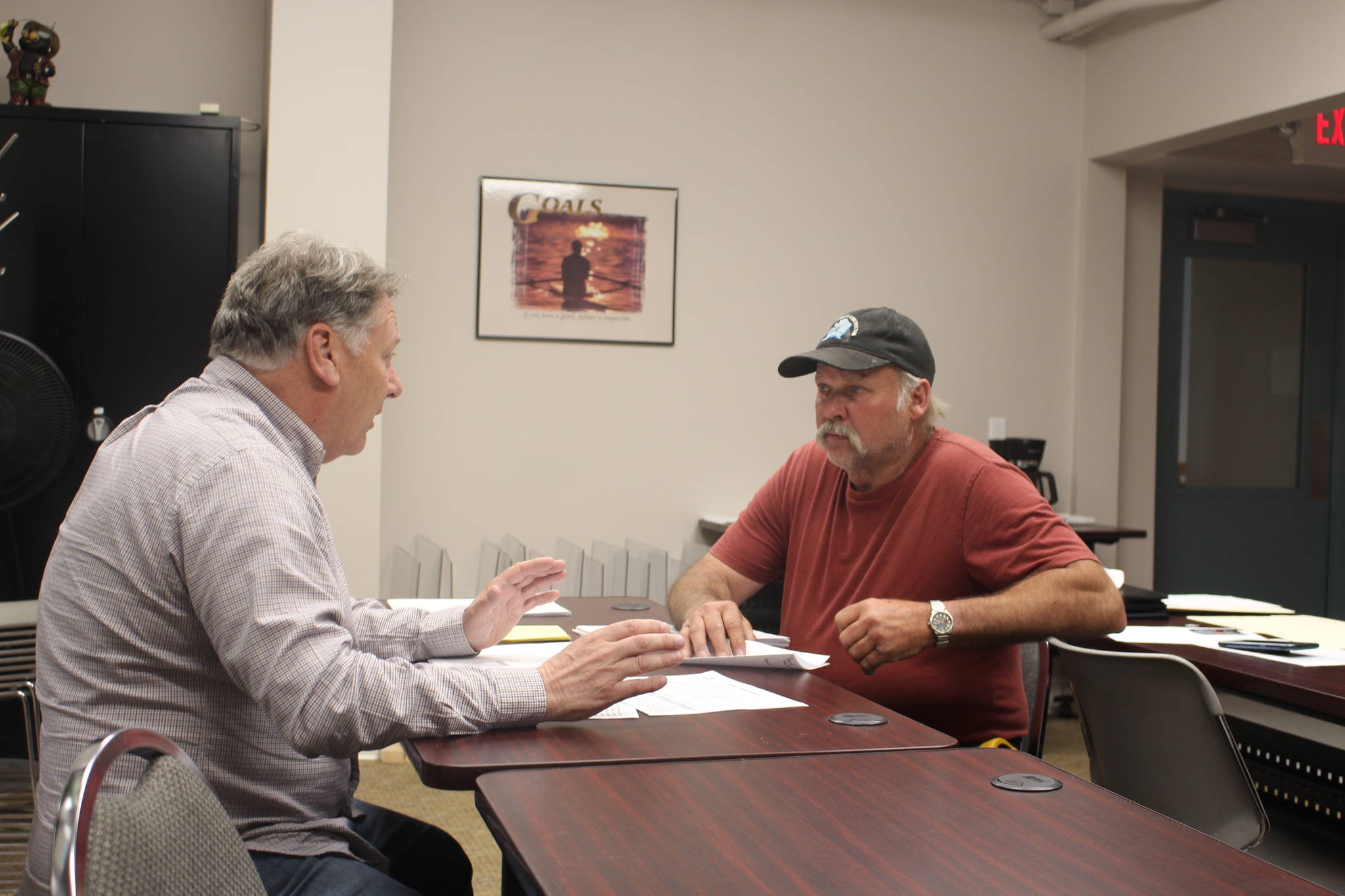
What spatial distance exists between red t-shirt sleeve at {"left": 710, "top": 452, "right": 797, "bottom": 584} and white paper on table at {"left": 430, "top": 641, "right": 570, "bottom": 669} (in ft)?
2.30

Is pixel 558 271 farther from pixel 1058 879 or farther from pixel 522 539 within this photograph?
pixel 1058 879

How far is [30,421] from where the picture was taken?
370cm

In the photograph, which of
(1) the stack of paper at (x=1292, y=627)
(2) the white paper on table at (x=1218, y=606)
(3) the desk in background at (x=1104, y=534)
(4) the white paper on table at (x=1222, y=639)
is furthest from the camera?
(3) the desk in background at (x=1104, y=534)

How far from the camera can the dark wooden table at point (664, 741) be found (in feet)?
4.09

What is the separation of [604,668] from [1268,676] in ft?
4.08

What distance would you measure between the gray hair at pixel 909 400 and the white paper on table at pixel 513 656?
82 cm

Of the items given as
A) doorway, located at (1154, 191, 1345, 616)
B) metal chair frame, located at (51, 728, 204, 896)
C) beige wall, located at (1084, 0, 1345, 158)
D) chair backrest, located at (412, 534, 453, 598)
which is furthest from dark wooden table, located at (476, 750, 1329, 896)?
doorway, located at (1154, 191, 1345, 616)

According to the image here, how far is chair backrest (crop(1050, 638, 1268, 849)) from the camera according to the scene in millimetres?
1778

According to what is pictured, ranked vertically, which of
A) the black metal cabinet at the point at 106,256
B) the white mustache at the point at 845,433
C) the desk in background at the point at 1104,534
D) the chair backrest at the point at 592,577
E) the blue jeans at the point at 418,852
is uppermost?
the black metal cabinet at the point at 106,256

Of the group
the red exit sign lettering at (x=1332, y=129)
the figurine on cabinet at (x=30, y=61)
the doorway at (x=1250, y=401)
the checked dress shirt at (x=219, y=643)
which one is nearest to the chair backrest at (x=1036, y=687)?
the checked dress shirt at (x=219, y=643)

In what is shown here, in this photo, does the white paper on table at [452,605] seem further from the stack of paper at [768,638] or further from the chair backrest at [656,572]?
the chair backrest at [656,572]

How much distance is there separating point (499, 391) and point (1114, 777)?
3.05m

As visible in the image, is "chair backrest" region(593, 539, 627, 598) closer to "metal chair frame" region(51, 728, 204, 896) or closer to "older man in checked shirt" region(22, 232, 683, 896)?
"older man in checked shirt" region(22, 232, 683, 896)

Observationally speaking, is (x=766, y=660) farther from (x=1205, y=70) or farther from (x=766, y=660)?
(x=1205, y=70)
